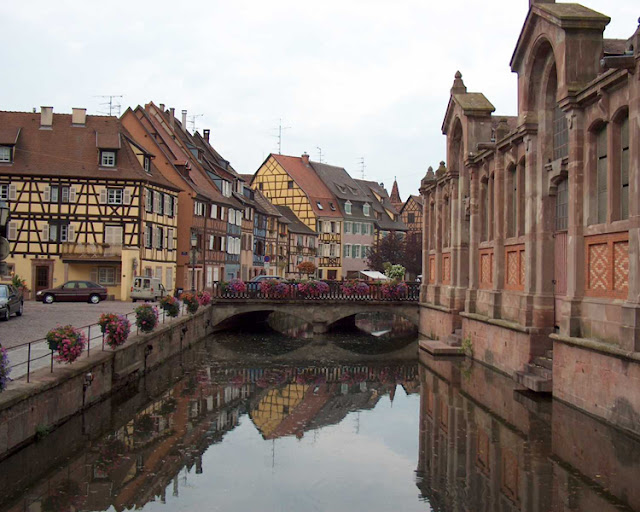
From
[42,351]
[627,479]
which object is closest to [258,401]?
[42,351]

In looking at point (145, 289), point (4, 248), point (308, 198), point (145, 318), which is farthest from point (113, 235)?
point (4, 248)

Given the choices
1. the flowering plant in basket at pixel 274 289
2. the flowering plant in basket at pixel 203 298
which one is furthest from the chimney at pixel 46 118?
the flowering plant in basket at pixel 274 289

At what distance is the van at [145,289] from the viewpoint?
45.9m

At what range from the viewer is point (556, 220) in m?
22.5

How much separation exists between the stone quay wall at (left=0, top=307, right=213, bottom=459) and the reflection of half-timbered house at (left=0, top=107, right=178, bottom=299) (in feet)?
72.2

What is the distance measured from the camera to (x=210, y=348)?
112ft

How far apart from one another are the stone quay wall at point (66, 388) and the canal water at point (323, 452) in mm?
327

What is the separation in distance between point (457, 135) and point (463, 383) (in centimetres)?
1486

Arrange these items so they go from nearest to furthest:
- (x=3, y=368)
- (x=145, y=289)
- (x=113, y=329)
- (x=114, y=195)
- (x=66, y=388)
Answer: (x=3, y=368), (x=66, y=388), (x=113, y=329), (x=145, y=289), (x=114, y=195)

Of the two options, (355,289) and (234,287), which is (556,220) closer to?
(355,289)

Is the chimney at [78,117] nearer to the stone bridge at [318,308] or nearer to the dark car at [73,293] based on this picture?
the dark car at [73,293]

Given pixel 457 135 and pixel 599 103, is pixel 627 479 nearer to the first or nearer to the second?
pixel 599 103

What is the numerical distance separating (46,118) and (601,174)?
39422 mm

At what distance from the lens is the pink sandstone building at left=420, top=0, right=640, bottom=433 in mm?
16203
